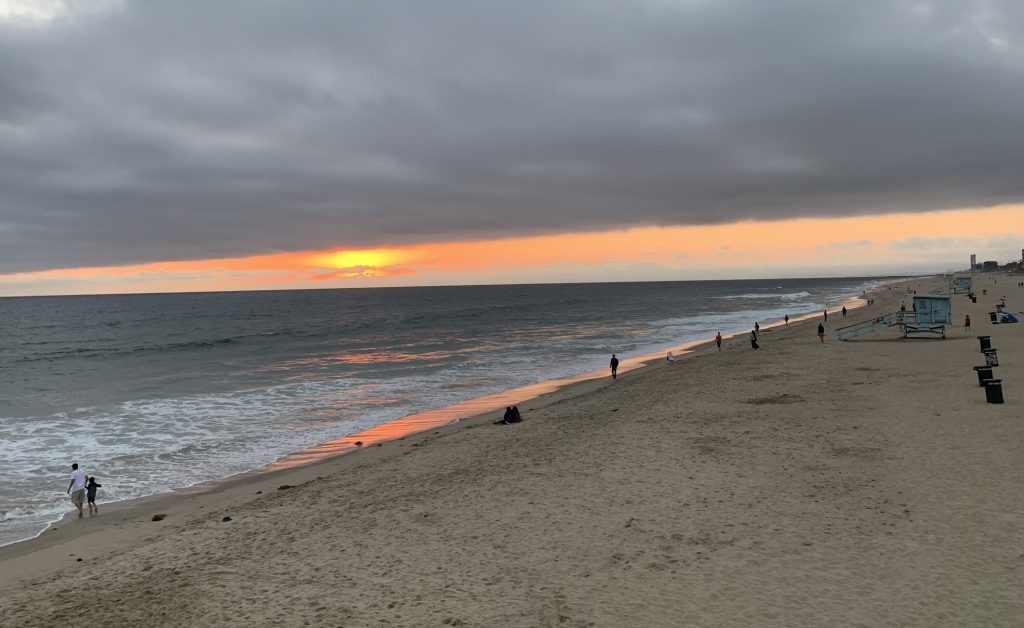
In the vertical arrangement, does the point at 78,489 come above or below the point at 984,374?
below

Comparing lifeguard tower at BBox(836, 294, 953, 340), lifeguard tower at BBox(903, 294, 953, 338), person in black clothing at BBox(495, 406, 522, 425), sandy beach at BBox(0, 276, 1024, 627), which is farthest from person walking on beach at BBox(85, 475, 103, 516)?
lifeguard tower at BBox(903, 294, 953, 338)

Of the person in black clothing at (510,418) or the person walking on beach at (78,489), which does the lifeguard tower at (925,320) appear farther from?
the person walking on beach at (78,489)

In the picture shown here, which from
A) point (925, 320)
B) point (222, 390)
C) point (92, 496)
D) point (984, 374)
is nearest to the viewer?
point (92, 496)

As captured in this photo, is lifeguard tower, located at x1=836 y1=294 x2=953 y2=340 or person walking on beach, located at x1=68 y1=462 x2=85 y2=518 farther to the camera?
lifeguard tower, located at x1=836 y1=294 x2=953 y2=340

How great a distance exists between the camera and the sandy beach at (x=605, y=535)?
25.1ft

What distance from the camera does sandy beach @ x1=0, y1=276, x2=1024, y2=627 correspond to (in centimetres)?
764

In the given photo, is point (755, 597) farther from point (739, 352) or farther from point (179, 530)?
point (739, 352)

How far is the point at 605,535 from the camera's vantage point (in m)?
9.71

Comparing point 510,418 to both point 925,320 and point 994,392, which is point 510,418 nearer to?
point 994,392

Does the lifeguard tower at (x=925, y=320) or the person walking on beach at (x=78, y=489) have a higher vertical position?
the lifeguard tower at (x=925, y=320)

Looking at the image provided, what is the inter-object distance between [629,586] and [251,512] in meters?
8.67

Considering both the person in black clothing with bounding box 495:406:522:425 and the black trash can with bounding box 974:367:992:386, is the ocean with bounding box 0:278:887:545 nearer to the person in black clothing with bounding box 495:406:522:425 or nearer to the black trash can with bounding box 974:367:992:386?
the person in black clothing with bounding box 495:406:522:425

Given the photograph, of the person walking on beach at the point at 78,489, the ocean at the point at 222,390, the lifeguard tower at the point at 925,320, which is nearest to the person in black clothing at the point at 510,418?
the ocean at the point at 222,390

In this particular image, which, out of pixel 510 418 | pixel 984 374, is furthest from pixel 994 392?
pixel 510 418
